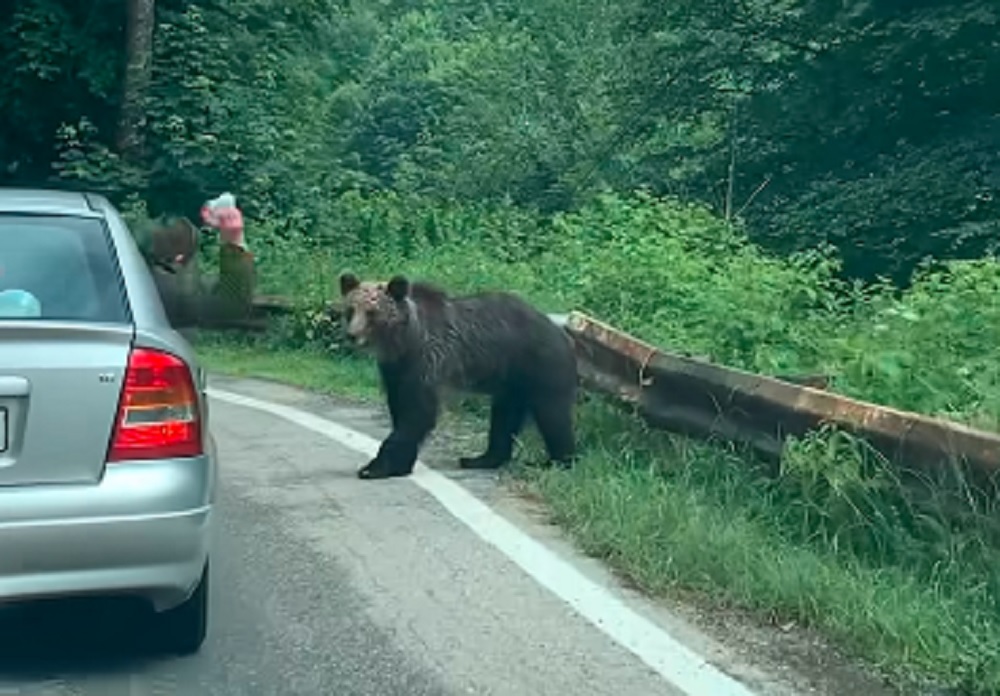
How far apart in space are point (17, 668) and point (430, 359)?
4.41 metres

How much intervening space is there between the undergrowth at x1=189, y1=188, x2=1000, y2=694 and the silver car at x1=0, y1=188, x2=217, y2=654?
2.25m

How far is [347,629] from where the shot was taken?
6734 millimetres

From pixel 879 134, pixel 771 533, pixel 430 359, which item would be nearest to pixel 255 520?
pixel 430 359

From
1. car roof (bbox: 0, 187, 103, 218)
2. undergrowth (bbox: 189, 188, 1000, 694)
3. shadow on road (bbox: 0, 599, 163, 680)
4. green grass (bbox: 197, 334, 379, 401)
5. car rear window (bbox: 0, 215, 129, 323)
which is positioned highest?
car roof (bbox: 0, 187, 103, 218)

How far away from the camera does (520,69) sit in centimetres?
4491

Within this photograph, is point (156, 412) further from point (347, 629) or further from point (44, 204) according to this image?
point (347, 629)

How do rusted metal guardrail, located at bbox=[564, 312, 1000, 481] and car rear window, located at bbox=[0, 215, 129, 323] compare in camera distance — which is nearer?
car rear window, located at bbox=[0, 215, 129, 323]

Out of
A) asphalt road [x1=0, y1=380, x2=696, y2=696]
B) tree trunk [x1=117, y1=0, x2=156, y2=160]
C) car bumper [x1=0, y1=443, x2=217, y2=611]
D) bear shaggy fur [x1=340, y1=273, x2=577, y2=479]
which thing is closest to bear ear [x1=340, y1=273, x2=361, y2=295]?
bear shaggy fur [x1=340, y1=273, x2=577, y2=479]

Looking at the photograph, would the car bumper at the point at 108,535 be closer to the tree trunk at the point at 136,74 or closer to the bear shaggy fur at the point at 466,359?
the bear shaggy fur at the point at 466,359

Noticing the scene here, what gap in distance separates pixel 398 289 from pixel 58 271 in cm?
418

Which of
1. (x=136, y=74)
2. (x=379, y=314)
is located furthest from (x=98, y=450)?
(x=136, y=74)

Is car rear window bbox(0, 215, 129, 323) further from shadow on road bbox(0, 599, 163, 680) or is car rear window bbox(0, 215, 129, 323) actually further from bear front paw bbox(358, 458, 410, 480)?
bear front paw bbox(358, 458, 410, 480)

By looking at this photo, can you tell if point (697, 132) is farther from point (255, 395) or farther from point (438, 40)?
point (438, 40)

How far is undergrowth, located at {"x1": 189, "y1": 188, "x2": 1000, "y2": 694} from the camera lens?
673 cm
